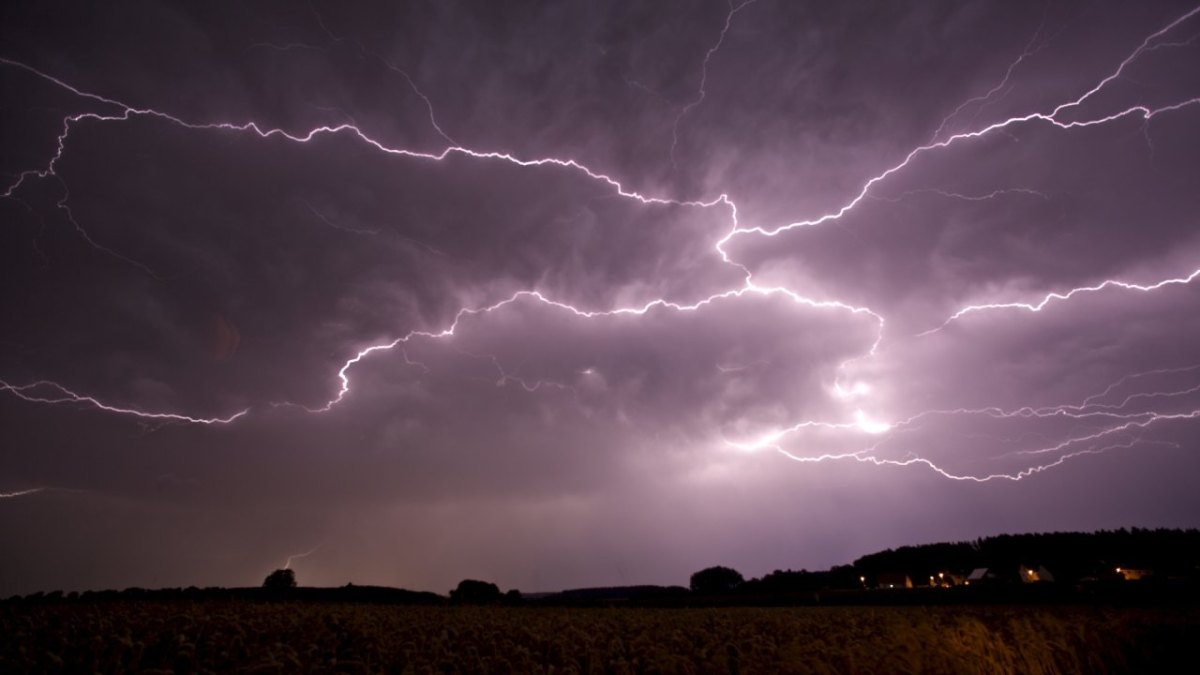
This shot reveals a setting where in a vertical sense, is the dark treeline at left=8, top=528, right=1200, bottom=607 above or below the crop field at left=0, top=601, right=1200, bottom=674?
below

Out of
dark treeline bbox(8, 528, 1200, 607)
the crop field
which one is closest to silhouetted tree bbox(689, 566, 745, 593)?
dark treeline bbox(8, 528, 1200, 607)

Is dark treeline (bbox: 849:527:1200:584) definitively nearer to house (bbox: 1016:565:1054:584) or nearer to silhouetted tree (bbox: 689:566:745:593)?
house (bbox: 1016:565:1054:584)

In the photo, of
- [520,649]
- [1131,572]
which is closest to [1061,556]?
[1131,572]

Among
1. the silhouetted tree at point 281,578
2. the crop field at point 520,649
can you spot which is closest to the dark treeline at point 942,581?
the silhouetted tree at point 281,578

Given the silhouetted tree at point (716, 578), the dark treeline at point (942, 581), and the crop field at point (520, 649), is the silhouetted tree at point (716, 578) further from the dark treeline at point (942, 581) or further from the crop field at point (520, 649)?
the crop field at point (520, 649)

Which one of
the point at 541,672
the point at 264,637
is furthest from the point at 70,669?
the point at 541,672

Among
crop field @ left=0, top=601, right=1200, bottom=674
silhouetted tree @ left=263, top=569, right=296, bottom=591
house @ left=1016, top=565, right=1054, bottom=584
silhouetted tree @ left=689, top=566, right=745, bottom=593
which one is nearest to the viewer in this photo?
crop field @ left=0, top=601, right=1200, bottom=674

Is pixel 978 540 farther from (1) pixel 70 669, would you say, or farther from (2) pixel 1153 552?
(1) pixel 70 669

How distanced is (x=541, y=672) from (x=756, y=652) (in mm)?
3571

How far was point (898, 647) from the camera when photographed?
763cm

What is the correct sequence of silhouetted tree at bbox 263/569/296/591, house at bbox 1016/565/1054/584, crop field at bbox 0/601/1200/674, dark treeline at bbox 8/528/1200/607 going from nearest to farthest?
crop field at bbox 0/601/1200/674
dark treeline at bbox 8/528/1200/607
silhouetted tree at bbox 263/569/296/591
house at bbox 1016/565/1054/584

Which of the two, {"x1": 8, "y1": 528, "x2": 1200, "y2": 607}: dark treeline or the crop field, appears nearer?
the crop field

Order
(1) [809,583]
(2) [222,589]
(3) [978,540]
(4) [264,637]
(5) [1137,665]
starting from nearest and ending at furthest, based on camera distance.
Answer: (4) [264,637]
(5) [1137,665]
(2) [222,589]
(1) [809,583]
(3) [978,540]

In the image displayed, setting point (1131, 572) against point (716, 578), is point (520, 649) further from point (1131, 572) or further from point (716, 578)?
point (716, 578)
